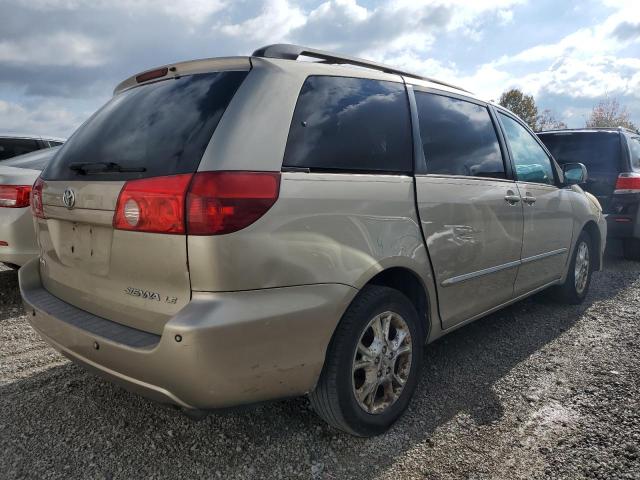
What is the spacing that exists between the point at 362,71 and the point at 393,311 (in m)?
→ 1.23

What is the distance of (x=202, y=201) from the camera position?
1774 mm

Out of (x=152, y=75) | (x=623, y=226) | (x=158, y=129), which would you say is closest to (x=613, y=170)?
(x=623, y=226)

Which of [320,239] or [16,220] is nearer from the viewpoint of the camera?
[320,239]

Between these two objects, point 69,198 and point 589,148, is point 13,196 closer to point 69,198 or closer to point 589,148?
point 69,198

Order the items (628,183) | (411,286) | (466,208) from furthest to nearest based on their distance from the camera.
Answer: (628,183)
(466,208)
(411,286)

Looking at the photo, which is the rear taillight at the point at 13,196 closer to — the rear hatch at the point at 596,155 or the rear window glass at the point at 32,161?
the rear window glass at the point at 32,161

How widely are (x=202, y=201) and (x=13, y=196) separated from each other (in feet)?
10.4

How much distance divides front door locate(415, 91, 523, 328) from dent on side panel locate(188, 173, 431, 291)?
0.23 m

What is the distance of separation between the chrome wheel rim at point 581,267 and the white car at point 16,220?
4.78m

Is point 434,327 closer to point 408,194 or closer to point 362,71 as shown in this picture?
point 408,194

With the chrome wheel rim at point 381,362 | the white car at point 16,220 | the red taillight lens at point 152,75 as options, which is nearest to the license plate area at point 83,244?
the red taillight lens at point 152,75

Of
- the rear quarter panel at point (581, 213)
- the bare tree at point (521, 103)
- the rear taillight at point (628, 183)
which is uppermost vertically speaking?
the bare tree at point (521, 103)

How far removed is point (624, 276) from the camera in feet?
19.5

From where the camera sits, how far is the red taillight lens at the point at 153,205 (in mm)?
1804
